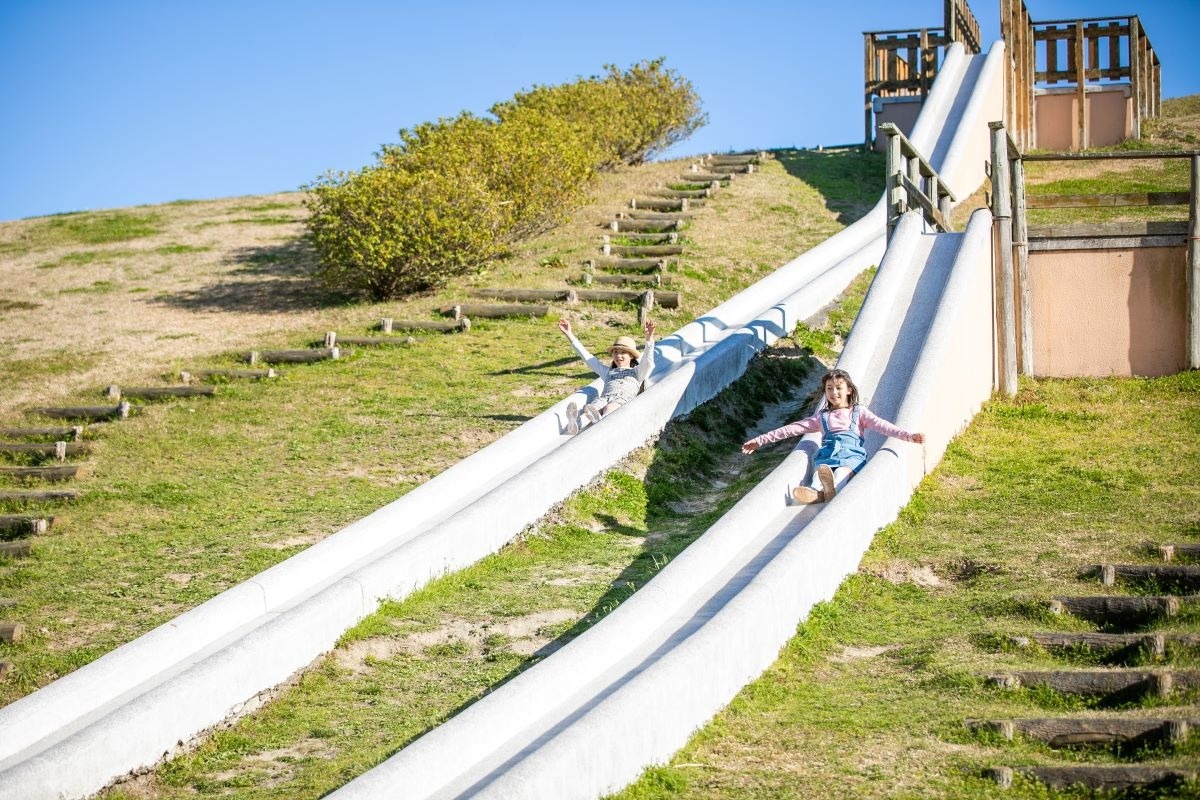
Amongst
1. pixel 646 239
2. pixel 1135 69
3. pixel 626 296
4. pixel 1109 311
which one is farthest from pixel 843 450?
pixel 1135 69

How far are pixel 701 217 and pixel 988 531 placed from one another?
1417 centimetres

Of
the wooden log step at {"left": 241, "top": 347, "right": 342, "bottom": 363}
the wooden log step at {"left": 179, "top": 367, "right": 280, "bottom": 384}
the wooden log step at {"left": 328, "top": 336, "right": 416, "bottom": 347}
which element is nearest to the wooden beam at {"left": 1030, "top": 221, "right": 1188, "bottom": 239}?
the wooden log step at {"left": 328, "top": 336, "right": 416, "bottom": 347}

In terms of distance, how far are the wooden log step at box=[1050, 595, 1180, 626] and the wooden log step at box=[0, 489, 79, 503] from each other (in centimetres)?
889

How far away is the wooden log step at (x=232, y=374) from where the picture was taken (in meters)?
16.6

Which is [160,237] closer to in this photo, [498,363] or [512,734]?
[498,363]

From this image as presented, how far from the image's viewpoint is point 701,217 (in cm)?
2309

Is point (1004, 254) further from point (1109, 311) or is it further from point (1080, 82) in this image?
point (1080, 82)

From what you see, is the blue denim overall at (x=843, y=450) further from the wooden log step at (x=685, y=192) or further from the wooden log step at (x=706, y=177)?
the wooden log step at (x=706, y=177)

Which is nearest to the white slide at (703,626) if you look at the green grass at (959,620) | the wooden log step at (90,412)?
the green grass at (959,620)

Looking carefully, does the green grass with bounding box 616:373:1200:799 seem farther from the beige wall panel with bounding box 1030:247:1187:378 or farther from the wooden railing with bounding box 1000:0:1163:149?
the wooden railing with bounding box 1000:0:1163:149

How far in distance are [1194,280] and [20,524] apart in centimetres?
1122

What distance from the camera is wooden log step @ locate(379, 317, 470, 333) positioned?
18156mm

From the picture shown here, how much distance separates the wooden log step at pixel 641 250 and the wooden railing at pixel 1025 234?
7.37 m

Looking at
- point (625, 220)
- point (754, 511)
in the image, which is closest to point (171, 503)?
point (754, 511)
